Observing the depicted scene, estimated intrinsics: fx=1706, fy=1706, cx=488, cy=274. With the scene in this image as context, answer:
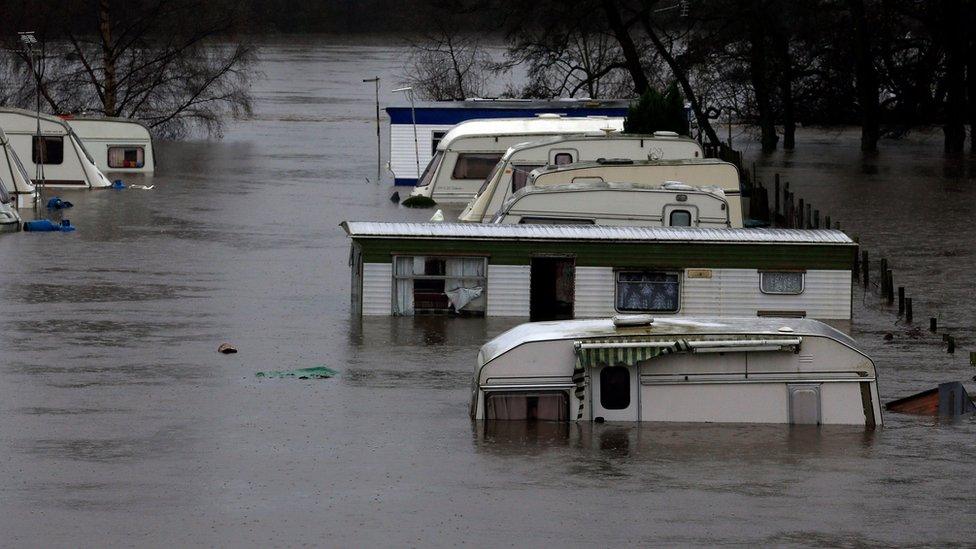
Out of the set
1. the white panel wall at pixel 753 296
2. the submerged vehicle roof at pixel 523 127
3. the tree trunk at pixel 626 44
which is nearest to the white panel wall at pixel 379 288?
the white panel wall at pixel 753 296

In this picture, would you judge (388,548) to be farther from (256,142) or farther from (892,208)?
(256,142)

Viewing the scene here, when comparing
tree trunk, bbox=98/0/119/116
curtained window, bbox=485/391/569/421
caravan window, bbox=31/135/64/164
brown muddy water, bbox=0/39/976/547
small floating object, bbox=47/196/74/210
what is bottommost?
brown muddy water, bbox=0/39/976/547

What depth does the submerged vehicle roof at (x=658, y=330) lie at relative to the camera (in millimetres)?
17891

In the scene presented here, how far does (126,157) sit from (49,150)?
16.3 ft

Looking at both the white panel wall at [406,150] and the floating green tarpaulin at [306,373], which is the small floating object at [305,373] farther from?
the white panel wall at [406,150]

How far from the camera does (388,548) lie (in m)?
13.6

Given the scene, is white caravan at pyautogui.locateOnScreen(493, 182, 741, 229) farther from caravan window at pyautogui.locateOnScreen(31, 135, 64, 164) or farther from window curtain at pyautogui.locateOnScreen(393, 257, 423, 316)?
caravan window at pyautogui.locateOnScreen(31, 135, 64, 164)

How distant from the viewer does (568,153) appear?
35500mm

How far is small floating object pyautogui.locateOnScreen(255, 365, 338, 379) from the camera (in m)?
21.8

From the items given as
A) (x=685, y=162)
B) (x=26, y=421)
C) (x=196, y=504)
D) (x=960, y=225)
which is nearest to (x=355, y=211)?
(x=685, y=162)

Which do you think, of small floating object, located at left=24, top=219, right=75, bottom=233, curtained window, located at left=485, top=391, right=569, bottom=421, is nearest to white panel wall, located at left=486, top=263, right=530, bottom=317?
curtained window, located at left=485, top=391, right=569, bottom=421

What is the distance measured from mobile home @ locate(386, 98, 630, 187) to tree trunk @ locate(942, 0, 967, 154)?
1205 cm

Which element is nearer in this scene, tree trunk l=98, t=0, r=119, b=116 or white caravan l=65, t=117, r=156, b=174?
white caravan l=65, t=117, r=156, b=174

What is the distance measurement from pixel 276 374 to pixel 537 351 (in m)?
5.27
